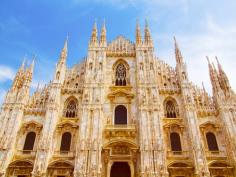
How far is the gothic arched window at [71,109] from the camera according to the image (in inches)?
997

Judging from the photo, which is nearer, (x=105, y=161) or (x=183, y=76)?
(x=105, y=161)

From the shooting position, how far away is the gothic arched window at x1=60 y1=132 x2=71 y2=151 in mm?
23172

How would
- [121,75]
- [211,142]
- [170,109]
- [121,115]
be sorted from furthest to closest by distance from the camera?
[121,75] → [170,109] → [121,115] → [211,142]

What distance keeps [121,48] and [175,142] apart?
13.3 m

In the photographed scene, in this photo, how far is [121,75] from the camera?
28.3m

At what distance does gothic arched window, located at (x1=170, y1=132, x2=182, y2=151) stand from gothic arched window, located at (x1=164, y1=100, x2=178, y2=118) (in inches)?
82.9

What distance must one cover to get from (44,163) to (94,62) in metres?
12.3

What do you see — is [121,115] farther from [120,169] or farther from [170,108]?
[120,169]

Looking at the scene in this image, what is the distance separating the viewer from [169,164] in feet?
71.1

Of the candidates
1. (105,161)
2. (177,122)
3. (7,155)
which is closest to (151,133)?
(177,122)

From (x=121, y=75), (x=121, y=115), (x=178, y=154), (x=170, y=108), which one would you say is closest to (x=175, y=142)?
(x=178, y=154)

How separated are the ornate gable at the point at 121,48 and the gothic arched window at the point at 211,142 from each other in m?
12.5

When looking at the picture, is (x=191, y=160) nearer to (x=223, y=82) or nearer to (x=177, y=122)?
(x=177, y=122)

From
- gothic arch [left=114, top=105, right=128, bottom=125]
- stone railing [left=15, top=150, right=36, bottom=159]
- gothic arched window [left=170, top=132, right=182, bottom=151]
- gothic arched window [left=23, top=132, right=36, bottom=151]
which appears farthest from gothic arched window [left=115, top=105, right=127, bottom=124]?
stone railing [left=15, top=150, right=36, bottom=159]
